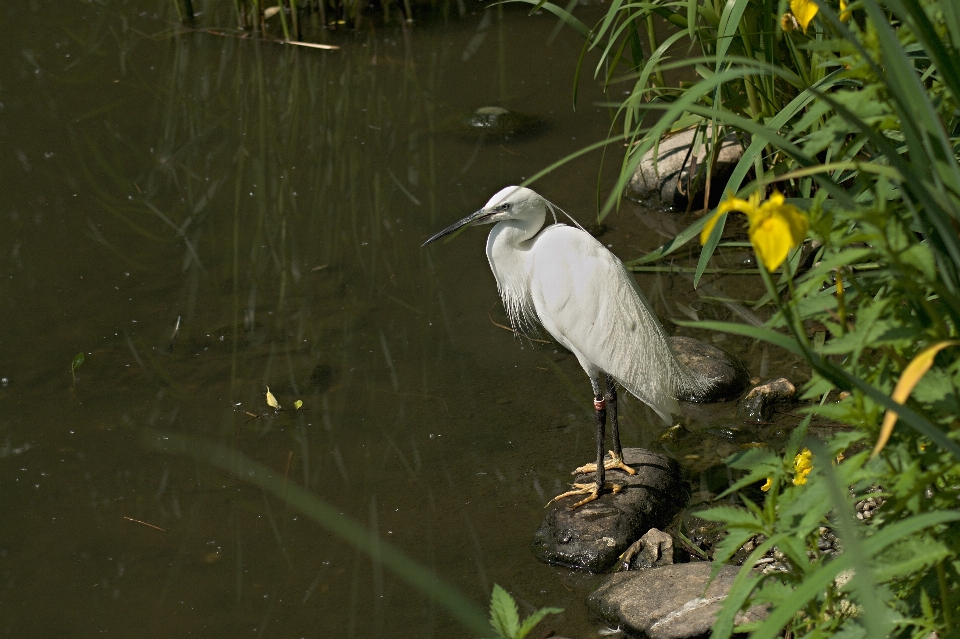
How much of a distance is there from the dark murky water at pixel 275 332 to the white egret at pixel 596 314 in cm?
34

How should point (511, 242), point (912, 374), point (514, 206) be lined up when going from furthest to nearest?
point (511, 242) → point (514, 206) → point (912, 374)

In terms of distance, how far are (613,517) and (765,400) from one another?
84 cm

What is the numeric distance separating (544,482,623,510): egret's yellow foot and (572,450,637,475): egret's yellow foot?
0.07m

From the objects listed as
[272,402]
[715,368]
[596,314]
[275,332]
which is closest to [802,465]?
[596,314]

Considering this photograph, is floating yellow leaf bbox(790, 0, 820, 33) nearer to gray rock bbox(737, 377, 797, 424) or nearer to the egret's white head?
the egret's white head

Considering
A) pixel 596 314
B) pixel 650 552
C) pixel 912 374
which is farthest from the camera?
pixel 596 314

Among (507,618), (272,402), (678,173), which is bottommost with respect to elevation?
(272,402)

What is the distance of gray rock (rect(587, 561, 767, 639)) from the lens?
2.56 meters

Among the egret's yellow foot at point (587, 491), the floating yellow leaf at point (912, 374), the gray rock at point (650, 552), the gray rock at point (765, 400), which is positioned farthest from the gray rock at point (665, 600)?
the floating yellow leaf at point (912, 374)

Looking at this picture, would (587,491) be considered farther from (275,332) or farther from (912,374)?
(912,374)

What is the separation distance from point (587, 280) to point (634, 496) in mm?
755

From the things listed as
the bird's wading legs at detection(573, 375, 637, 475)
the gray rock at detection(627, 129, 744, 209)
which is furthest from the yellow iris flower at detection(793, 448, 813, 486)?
the gray rock at detection(627, 129, 744, 209)

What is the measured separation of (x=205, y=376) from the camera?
405 cm

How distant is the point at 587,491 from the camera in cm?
331
